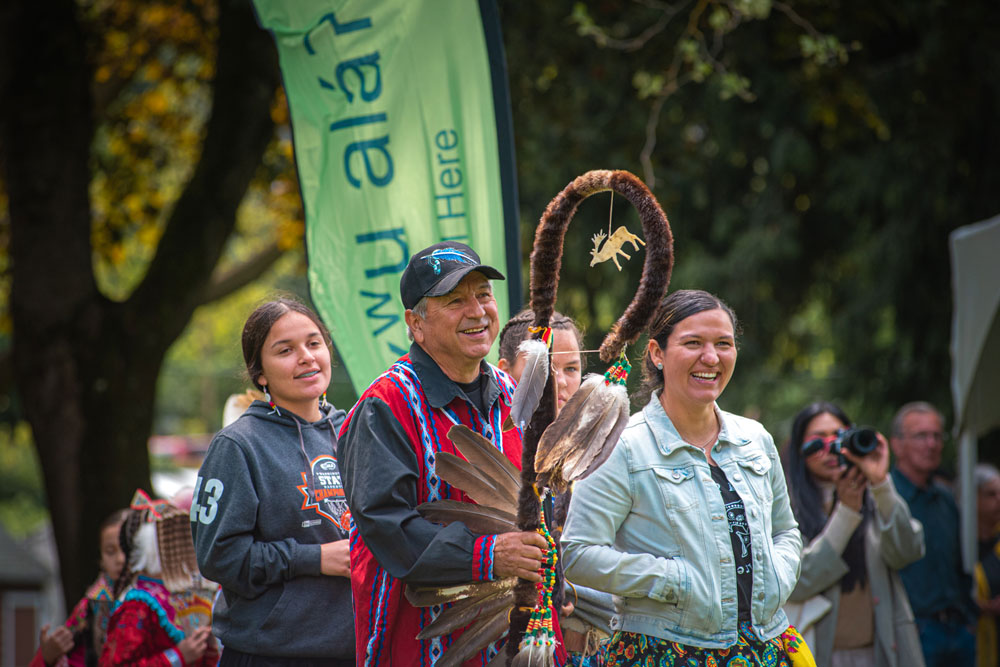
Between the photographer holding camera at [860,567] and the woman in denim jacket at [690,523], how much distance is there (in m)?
1.27

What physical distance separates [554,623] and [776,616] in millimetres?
639

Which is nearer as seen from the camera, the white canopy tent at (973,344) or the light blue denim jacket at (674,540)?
the light blue denim jacket at (674,540)

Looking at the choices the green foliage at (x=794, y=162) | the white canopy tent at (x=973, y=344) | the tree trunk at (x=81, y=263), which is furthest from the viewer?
the green foliage at (x=794, y=162)

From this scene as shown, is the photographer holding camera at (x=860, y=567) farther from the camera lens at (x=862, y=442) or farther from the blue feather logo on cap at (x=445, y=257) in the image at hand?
the blue feather logo on cap at (x=445, y=257)

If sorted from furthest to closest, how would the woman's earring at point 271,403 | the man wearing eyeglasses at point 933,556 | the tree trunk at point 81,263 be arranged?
the tree trunk at point 81,263 → the man wearing eyeglasses at point 933,556 → the woman's earring at point 271,403

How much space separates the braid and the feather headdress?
2.48 m

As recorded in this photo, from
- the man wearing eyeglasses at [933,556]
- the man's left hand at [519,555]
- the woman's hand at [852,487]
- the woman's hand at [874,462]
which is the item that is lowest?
the man wearing eyeglasses at [933,556]

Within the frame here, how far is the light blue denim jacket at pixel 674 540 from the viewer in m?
2.88

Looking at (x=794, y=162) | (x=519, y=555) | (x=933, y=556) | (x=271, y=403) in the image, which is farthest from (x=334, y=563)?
(x=794, y=162)

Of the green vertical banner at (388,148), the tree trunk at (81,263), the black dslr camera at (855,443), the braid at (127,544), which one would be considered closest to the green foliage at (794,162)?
the tree trunk at (81,263)

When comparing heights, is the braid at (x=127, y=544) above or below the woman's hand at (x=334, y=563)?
below

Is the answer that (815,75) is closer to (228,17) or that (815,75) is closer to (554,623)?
(228,17)

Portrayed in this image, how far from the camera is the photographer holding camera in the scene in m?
4.34

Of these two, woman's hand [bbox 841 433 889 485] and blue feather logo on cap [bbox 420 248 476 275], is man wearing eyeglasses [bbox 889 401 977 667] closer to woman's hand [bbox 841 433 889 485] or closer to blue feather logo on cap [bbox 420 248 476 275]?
woman's hand [bbox 841 433 889 485]
